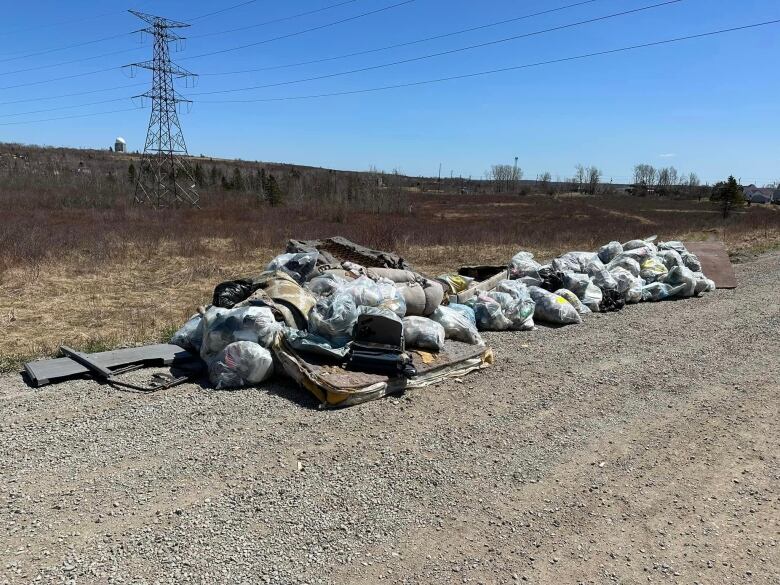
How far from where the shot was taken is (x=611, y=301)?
786 centimetres

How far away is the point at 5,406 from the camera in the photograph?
3.99 m

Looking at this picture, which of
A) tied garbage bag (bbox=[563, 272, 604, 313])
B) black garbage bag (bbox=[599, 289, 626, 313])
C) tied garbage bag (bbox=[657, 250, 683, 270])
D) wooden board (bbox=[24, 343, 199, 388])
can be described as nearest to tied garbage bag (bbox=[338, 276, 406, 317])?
wooden board (bbox=[24, 343, 199, 388])

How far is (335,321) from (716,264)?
827cm

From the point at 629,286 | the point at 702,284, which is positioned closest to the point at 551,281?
the point at 629,286

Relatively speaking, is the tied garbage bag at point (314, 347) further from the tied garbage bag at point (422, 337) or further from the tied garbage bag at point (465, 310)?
the tied garbage bag at point (465, 310)

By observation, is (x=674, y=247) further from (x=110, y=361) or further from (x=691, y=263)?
(x=110, y=361)

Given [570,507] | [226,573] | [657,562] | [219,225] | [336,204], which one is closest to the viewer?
[226,573]

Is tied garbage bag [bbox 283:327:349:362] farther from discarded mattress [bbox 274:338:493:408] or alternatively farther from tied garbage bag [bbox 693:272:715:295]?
tied garbage bag [bbox 693:272:715:295]

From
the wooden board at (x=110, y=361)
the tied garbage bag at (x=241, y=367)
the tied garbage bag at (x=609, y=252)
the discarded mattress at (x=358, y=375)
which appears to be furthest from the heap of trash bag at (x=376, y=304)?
the tied garbage bag at (x=609, y=252)

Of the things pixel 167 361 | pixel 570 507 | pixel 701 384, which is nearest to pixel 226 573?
pixel 570 507

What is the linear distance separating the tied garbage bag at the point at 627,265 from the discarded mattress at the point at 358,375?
4.61 m

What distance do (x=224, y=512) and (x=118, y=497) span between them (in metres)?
0.58

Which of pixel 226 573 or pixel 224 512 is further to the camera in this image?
pixel 224 512

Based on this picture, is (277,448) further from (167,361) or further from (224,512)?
(167,361)
